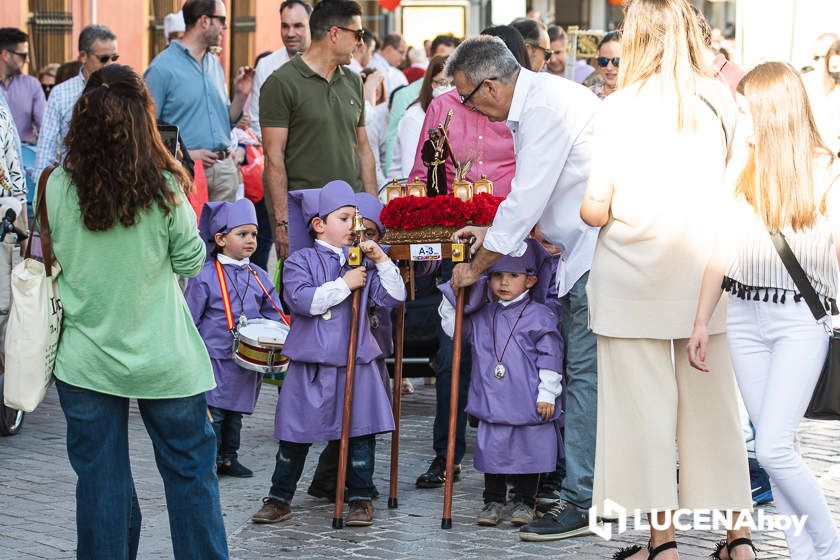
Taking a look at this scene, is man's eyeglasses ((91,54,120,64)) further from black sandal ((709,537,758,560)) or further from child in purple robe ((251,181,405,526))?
black sandal ((709,537,758,560))

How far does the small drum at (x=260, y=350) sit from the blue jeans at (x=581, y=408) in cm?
159

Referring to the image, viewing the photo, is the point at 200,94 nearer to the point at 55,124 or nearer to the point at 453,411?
Answer: the point at 55,124

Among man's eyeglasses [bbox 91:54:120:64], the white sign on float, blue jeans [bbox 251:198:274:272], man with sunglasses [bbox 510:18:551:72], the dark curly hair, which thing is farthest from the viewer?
the white sign on float

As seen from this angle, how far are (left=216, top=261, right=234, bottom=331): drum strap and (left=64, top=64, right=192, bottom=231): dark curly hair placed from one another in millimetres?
2653

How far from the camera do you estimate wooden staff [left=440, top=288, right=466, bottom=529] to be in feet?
24.2

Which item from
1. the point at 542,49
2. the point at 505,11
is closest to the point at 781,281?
the point at 542,49

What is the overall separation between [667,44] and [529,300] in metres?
1.83

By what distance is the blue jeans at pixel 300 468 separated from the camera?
24.8ft

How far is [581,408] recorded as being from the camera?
7.24 meters

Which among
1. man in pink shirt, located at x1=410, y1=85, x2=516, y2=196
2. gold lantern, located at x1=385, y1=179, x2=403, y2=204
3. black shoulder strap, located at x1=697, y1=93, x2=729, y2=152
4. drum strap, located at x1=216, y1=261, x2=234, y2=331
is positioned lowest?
drum strap, located at x1=216, y1=261, x2=234, y2=331

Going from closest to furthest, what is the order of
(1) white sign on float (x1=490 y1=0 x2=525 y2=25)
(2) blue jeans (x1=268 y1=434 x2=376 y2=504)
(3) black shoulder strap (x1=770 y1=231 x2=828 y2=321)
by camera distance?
(3) black shoulder strap (x1=770 y1=231 x2=828 y2=321) → (2) blue jeans (x1=268 y1=434 x2=376 y2=504) → (1) white sign on float (x1=490 y1=0 x2=525 y2=25)

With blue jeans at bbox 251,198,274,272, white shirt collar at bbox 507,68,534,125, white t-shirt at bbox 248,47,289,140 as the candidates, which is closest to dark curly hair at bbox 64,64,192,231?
white shirt collar at bbox 507,68,534,125

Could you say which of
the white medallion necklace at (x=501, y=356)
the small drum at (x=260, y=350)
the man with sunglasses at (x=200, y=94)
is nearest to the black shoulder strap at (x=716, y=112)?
the white medallion necklace at (x=501, y=356)

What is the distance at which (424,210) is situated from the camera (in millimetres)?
7352
